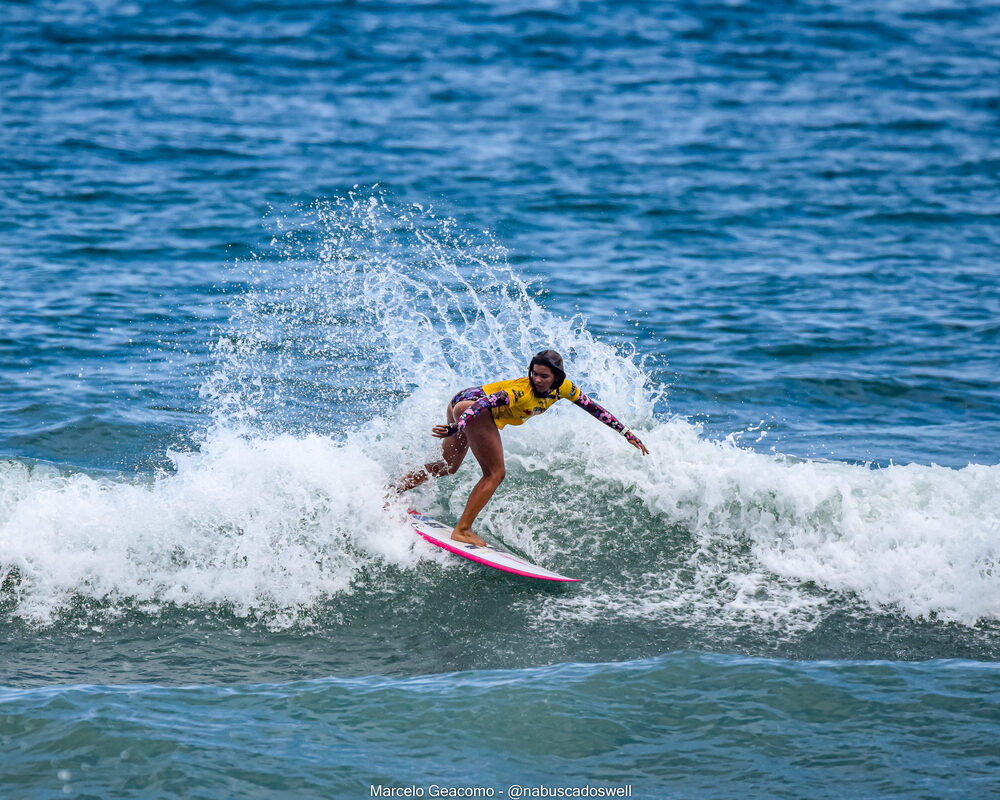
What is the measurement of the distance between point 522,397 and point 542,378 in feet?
1.29

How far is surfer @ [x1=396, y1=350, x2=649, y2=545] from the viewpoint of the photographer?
8.56m

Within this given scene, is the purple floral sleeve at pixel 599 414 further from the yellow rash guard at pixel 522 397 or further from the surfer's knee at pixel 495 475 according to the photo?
the surfer's knee at pixel 495 475

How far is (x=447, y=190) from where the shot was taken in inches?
875

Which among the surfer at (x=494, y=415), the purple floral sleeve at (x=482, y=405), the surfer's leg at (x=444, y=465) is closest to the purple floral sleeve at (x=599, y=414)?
the surfer at (x=494, y=415)

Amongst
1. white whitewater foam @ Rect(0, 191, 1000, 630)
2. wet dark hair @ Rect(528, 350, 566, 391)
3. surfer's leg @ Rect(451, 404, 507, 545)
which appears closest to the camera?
wet dark hair @ Rect(528, 350, 566, 391)

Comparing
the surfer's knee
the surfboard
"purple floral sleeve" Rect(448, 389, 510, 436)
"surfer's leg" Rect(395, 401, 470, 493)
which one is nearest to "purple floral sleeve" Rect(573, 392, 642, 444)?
"purple floral sleeve" Rect(448, 389, 510, 436)

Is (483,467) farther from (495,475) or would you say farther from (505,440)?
Result: (505,440)

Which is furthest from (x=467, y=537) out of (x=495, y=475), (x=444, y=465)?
(x=444, y=465)

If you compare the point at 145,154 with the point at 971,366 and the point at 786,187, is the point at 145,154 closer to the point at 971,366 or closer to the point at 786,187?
the point at 786,187

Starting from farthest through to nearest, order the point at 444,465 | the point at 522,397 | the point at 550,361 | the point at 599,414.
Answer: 1. the point at 444,465
2. the point at 599,414
3. the point at 522,397
4. the point at 550,361

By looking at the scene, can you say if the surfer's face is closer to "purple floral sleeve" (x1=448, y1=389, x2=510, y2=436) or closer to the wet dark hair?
the wet dark hair

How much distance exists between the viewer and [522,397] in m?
8.80

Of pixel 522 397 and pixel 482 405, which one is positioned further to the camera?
pixel 522 397

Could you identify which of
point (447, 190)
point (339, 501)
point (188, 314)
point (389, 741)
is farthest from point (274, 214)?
point (389, 741)
